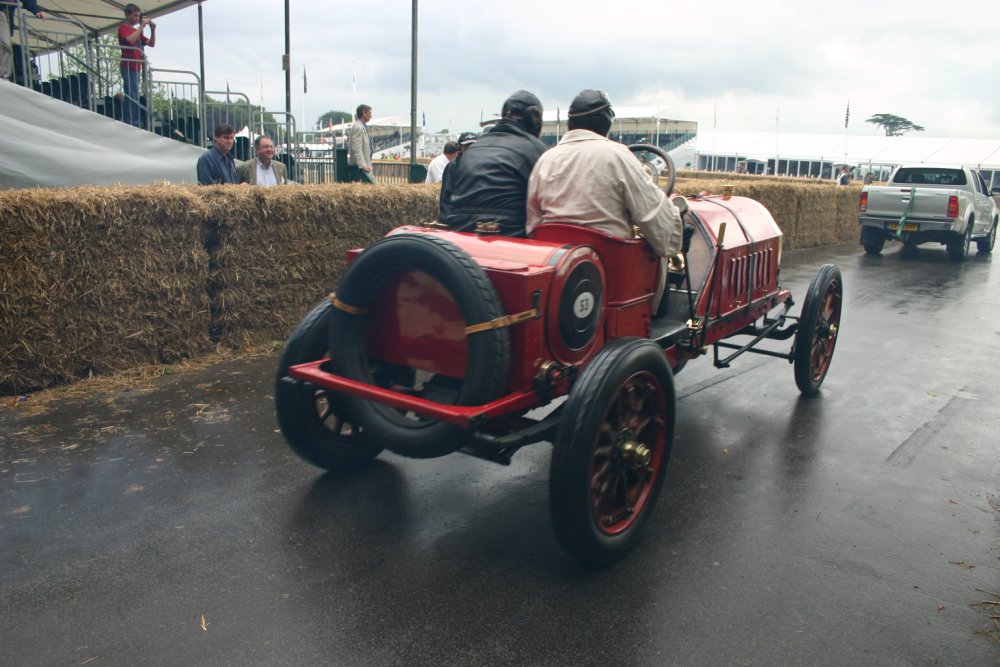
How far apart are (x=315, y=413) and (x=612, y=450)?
1639mm

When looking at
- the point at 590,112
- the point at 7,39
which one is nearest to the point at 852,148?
the point at 7,39

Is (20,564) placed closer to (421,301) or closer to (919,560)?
(421,301)

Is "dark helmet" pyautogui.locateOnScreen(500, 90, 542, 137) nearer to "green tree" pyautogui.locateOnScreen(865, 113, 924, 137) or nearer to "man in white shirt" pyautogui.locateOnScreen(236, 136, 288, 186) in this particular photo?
"man in white shirt" pyautogui.locateOnScreen(236, 136, 288, 186)

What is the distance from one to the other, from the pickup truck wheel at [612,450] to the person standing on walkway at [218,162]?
588 centimetres

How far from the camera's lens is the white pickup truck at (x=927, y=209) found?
52.0 ft

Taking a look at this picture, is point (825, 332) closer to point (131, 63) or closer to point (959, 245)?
point (131, 63)

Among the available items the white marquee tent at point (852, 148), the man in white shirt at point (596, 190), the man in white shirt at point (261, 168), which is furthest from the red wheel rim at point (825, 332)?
the white marquee tent at point (852, 148)

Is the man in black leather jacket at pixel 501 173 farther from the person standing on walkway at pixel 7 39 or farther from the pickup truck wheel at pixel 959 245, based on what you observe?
the pickup truck wheel at pixel 959 245

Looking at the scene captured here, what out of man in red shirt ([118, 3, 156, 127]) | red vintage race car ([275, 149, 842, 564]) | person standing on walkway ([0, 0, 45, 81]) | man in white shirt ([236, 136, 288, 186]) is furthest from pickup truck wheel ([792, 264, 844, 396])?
person standing on walkway ([0, 0, 45, 81])

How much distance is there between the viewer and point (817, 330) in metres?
6.17

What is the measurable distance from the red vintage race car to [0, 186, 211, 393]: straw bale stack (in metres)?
2.75

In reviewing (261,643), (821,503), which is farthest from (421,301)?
(821,503)

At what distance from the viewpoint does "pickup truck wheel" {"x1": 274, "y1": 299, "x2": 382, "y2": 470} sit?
12.9 feet

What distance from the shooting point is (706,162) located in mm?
45375
